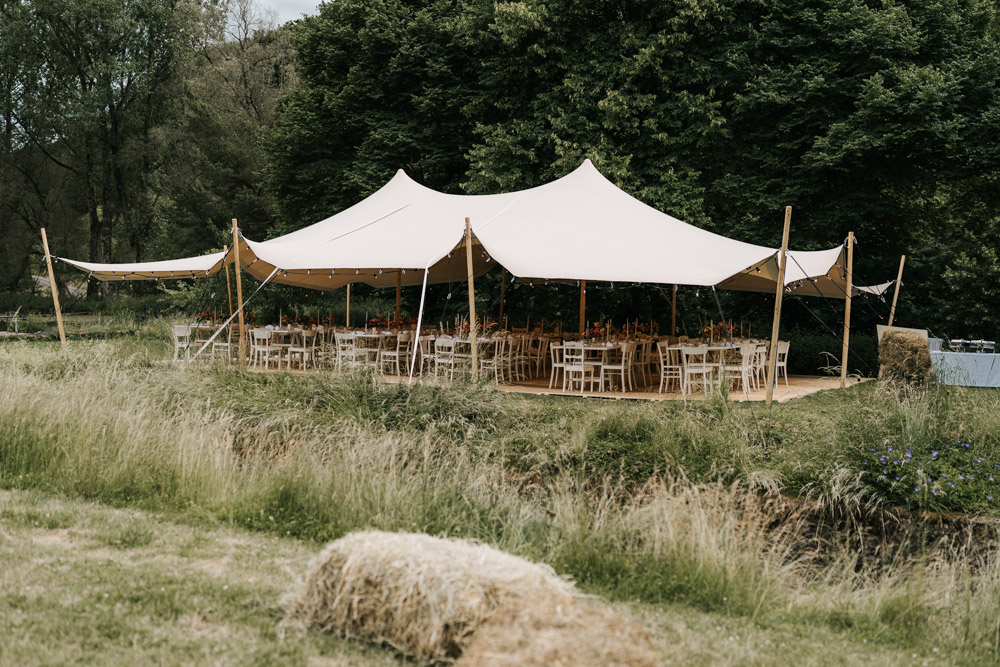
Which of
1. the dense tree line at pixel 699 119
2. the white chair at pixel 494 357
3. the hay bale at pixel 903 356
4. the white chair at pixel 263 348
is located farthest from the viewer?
the dense tree line at pixel 699 119

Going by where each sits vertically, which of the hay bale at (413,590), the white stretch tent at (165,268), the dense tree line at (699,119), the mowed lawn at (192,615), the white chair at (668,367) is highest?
the dense tree line at (699,119)

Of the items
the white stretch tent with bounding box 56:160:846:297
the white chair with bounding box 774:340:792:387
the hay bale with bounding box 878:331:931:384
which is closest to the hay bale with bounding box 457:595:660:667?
the white stretch tent with bounding box 56:160:846:297

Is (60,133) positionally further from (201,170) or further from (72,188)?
(201,170)

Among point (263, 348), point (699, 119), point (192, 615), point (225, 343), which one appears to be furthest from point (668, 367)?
point (192, 615)

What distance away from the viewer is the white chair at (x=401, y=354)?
12.8 meters

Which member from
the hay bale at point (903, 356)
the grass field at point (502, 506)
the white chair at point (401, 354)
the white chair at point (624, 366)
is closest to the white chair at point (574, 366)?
the white chair at point (624, 366)

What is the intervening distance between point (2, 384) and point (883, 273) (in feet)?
55.3

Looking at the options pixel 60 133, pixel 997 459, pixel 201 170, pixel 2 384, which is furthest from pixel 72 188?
pixel 997 459

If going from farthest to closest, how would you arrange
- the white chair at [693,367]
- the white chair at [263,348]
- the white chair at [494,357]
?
1. the white chair at [263,348]
2. the white chair at [494,357]
3. the white chair at [693,367]

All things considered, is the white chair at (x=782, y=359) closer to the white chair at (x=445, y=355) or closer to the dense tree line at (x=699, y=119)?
the dense tree line at (x=699, y=119)

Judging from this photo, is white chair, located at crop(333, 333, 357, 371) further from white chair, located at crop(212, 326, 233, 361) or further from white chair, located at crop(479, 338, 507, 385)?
white chair, located at crop(479, 338, 507, 385)

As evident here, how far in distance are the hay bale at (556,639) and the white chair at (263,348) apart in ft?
35.3

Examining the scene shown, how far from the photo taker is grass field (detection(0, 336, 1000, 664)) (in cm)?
354

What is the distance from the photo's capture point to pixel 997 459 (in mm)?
6602
